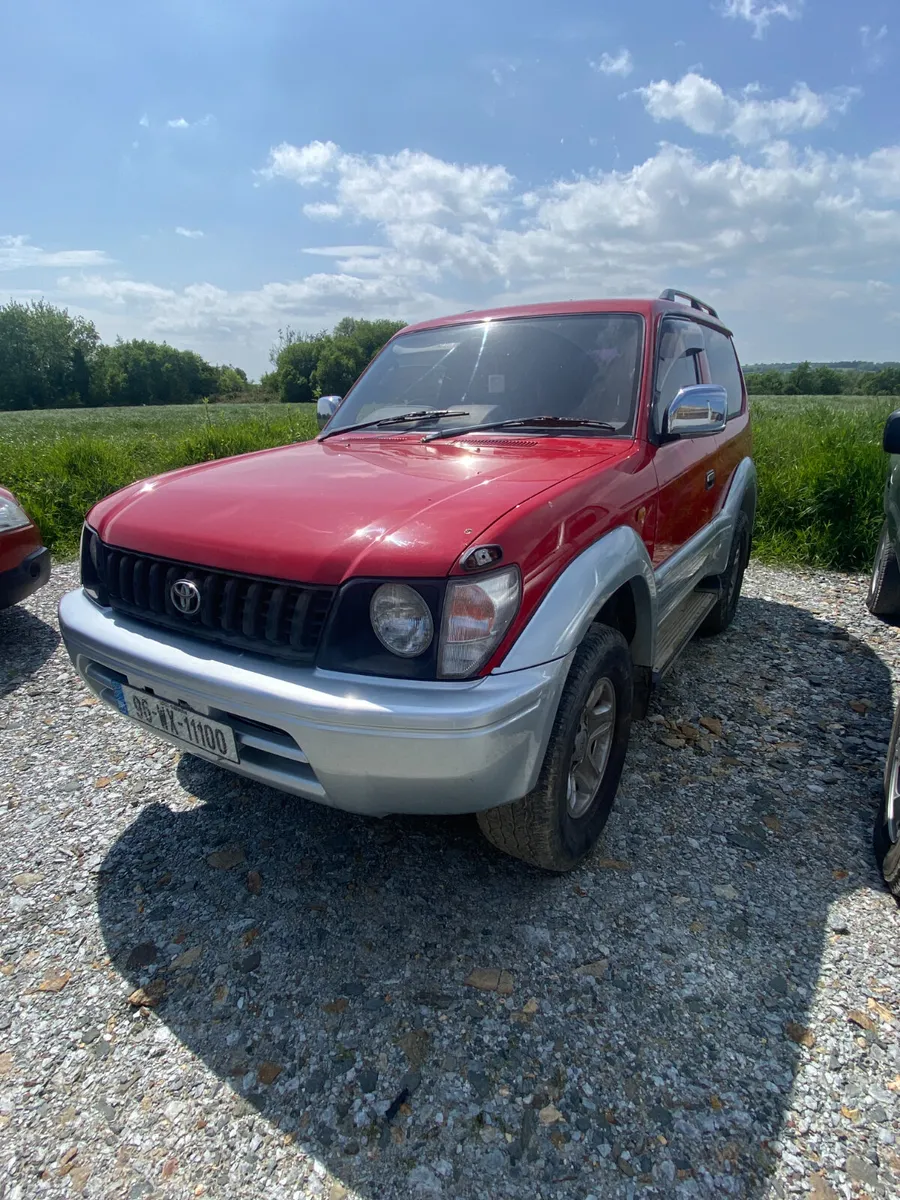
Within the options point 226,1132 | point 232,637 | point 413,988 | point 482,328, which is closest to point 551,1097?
point 413,988

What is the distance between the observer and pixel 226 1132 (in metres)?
1.57

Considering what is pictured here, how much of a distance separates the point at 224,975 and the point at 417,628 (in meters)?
1.20

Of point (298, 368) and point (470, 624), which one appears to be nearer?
point (470, 624)

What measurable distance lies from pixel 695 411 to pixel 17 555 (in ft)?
12.9

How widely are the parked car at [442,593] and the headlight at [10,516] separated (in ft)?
6.97

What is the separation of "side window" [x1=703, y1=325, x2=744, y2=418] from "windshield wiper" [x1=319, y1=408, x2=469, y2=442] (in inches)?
67.3

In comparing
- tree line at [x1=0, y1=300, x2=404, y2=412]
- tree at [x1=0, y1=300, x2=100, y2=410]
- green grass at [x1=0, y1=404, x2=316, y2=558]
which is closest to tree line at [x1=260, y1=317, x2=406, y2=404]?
tree line at [x1=0, y1=300, x2=404, y2=412]

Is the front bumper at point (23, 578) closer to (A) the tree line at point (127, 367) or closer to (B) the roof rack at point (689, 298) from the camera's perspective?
(B) the roof rack at point (689, 298)

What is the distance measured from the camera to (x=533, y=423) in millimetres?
2676

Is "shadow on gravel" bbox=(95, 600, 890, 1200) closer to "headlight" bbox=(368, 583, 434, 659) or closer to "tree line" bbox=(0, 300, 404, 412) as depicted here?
"headlight" bbox=(368, 583, 434, 659)

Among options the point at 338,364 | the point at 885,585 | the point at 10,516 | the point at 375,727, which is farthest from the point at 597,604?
the point at 338,364

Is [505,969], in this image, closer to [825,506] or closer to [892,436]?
[892,436]

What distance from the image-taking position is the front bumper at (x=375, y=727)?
1.62 metres

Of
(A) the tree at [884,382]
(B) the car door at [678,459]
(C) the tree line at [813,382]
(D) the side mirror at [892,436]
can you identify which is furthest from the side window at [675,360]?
(C) the tree line at [813,382]
